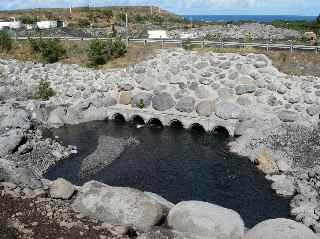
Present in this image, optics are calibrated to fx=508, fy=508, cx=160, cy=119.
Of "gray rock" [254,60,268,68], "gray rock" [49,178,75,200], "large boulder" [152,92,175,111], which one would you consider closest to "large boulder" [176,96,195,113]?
"large boulder" [152,92,175,111]

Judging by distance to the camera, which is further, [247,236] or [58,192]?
[58,192]

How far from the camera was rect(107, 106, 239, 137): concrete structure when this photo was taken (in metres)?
46.3

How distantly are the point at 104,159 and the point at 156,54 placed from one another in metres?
19.4

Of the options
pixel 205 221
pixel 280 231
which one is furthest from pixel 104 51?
pixel 280 231

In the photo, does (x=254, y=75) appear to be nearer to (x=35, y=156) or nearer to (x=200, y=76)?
(x=200, y=76)

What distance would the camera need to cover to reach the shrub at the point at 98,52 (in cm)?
5828

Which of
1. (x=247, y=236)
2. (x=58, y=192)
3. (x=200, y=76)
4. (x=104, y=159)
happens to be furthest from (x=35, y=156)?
(x=247, y=236)

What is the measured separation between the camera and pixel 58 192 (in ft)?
84.6

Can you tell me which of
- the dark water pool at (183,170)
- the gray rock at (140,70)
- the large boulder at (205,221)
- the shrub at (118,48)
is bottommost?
the dark water pool at (183,170)

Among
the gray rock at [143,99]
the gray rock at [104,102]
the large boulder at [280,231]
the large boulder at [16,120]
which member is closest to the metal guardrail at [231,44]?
the gray rock at [143,99]

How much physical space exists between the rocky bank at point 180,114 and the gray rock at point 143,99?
0.33 feet

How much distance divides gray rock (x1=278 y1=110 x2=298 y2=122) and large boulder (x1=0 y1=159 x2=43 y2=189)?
23.7 meters

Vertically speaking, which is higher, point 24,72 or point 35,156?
point 24,72

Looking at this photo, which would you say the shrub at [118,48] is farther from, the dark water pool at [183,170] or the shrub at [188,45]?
the dark water pool at [183,170]
